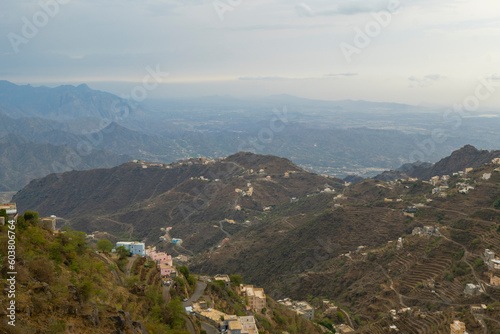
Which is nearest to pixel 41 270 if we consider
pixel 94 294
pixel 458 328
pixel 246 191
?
pixel 94 294

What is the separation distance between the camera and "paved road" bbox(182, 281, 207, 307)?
30.3 meters

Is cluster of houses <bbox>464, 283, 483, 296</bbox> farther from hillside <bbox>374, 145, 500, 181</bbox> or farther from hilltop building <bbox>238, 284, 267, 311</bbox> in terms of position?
hillside <bbox>374, 145, 500, 181</bbox>

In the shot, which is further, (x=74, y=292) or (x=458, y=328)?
(x=458, y=328)

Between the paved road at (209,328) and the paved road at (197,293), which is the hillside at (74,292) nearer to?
the paved road at (197,293)

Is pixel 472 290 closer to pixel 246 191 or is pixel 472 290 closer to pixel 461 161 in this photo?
pixel 246 191

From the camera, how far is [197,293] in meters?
34.3

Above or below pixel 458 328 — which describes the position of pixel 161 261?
above

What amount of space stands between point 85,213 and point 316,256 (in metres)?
87.5

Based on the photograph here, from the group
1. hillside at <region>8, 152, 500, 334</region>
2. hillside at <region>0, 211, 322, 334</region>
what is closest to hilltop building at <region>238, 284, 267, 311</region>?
hillside at <region>0, 211, 322, 334</region>

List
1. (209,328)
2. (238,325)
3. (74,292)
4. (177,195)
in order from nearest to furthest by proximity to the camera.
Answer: (74,292) < (238,325) < (209,328) < (177,195)

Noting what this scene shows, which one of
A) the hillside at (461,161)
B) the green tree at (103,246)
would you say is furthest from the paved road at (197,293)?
the hillside at (461,161)

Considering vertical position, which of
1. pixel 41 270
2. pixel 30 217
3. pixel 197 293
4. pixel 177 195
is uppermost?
pixel 30 217

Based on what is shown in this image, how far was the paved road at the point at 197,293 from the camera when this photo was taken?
30.3 meters

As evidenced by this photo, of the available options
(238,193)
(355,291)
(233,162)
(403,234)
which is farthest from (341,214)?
(233,162)
